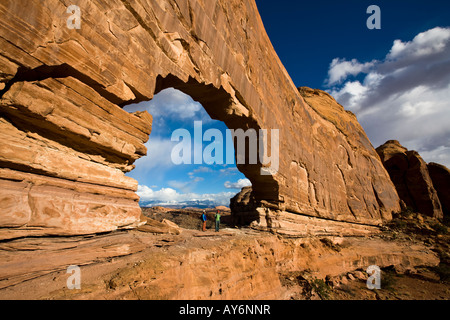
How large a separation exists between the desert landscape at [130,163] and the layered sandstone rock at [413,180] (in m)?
17.5

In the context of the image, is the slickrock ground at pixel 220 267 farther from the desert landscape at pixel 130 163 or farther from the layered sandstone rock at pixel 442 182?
the layered sandstone rock at pixel 442 182

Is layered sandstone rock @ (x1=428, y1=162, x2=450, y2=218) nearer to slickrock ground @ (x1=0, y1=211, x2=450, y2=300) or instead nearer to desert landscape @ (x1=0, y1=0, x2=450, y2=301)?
slickrock ground @ (x1=0, y1=211, x2=450, y2=300)

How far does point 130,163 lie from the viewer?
3518 mm

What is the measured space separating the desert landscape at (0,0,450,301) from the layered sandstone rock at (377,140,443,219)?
17472 mm

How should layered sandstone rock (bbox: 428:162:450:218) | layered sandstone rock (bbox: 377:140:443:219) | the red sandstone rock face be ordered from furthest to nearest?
layered sandstone rock (bbox: 428:162:450:218)
layered sandstone rock (bbox: 377:140:443:219)
the red sandstone rock face

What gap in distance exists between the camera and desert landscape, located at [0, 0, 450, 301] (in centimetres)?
220

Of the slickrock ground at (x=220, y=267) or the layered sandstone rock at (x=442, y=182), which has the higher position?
the layered sandstone rock at (x=442, y=182)

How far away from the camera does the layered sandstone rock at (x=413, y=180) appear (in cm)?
2164

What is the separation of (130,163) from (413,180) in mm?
30811

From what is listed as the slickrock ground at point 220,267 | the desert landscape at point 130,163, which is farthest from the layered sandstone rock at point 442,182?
the desert landscape at point 130,163

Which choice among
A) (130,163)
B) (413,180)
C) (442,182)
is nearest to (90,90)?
(130,163)

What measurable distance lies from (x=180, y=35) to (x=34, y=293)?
479 cm

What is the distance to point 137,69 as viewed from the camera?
3.37 m

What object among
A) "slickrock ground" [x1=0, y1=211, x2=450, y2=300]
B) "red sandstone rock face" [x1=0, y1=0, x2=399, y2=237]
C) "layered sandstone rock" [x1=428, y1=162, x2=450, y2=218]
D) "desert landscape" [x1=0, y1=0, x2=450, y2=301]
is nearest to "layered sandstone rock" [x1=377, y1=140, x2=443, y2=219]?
"layered sandstone rock" [x1=428, y1=162, x2=450, y2=218]
